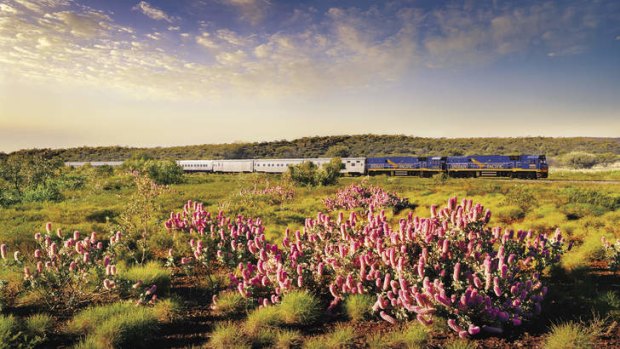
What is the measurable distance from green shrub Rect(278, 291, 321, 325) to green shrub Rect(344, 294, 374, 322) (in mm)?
458

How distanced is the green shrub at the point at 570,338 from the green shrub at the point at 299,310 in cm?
292

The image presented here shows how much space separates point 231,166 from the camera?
52.7 m

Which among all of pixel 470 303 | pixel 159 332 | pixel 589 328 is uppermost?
pixel 470 303

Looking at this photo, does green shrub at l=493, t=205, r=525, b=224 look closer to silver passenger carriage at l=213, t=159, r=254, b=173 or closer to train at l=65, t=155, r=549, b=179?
train at l=65, t=155, r=549, b=179

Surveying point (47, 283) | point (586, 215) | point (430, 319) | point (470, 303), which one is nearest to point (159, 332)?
point (47, 283)

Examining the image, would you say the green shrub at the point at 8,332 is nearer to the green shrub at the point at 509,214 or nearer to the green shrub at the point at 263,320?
the green shrub at the point at 263,320

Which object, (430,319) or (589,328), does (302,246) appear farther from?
(589,328)

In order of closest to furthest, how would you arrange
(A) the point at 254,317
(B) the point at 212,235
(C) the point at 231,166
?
1. (A) the point at 254,317
2. (B) the point at 212,235
3. (C) the point at 231,166

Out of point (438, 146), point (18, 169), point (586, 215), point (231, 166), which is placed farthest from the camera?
point (438, 146)

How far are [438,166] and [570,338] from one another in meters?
39.1

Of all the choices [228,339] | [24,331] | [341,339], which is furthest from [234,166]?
[341,339]

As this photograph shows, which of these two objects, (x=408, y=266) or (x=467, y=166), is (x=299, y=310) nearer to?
(x=408, y=266)

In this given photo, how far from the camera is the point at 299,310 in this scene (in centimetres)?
492

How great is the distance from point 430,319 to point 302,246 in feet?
7.53
